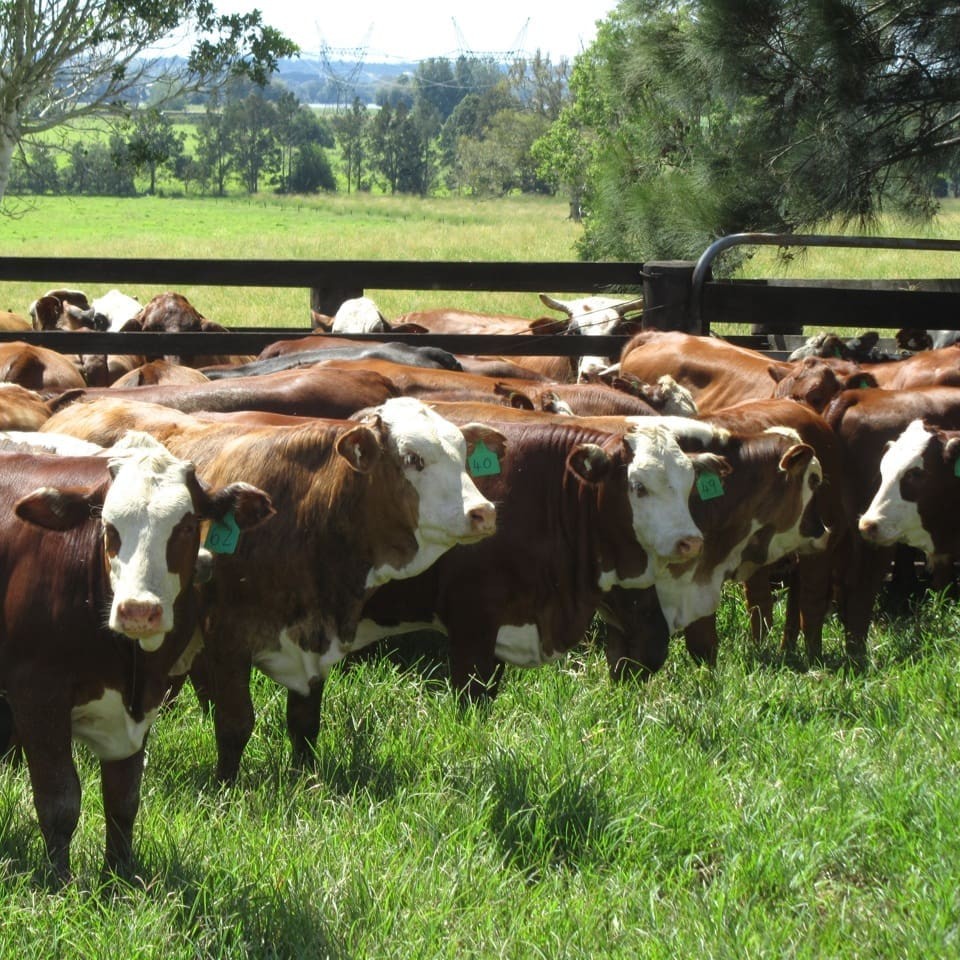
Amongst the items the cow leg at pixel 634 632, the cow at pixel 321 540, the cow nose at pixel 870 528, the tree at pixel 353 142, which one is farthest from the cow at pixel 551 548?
the tree at pixel 353 142

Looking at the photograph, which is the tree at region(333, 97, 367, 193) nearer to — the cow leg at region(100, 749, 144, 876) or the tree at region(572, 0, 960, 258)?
the tree at region(572, 0, 960, 258)

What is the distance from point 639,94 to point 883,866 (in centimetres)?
874

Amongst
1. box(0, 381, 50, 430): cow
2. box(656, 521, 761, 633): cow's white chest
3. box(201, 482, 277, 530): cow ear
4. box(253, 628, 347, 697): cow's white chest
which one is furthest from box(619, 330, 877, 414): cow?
box(201, 482, 277, 530): cow ear

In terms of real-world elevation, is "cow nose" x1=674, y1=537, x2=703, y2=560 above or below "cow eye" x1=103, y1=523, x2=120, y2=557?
below

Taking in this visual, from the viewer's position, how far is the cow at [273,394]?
6.66 meters

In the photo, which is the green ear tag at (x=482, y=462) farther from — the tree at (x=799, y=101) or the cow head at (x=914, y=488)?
the tree at (x=799, y=101)

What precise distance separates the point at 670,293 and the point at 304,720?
4.75 metres

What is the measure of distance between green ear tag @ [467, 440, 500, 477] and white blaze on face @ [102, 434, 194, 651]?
155 centimetres

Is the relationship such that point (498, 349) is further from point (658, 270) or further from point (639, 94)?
point (639, 94)

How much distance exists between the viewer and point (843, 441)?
6965 millimetres

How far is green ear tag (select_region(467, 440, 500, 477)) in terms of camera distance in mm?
5367

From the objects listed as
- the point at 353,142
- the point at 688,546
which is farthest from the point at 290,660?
the point at 353,142

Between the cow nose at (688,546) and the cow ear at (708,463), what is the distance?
417mm

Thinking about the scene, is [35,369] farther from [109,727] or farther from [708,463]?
[109,727]
